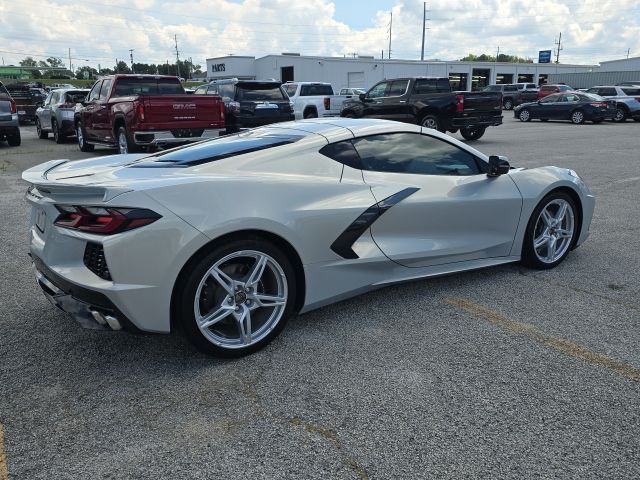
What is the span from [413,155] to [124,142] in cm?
914

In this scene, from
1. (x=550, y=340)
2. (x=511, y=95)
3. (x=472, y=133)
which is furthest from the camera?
(x=511, y=95)

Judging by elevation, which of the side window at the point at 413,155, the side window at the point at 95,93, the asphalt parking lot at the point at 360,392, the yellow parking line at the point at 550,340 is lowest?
the asphalt parking lot at the point at 360,392

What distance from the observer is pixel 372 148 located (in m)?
4.05

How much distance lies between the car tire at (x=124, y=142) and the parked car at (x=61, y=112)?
17.0 feet

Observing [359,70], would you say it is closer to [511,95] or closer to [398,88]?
[511,95]

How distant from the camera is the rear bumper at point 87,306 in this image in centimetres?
299

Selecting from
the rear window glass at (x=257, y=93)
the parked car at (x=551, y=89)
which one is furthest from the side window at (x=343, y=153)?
the parked car at (x=551, y=89)

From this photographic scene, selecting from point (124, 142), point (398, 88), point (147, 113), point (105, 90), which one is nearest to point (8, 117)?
point (105, 90)

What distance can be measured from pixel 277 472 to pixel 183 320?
1.10 meters

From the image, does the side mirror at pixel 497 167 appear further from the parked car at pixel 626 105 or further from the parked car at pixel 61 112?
the parked car at pixel 626 105

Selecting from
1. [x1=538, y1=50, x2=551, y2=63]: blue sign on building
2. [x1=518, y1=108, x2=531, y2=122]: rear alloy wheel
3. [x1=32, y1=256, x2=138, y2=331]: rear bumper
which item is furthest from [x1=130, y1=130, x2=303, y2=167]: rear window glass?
[x1=538, y1=50, x2=551, y2=63]: blue sign on building

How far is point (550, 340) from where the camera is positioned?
356 centimetres

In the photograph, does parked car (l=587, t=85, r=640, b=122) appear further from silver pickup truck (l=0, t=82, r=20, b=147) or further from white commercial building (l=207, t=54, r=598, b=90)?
white commercial building (l=207, t=54, r=598, b=90)

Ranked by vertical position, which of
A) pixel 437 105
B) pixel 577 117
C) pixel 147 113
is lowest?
pixel 577 117
